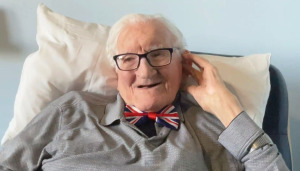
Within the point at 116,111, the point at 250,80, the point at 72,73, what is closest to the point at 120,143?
the point at 116,111

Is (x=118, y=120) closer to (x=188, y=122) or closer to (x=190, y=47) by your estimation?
(x=188, y=122)

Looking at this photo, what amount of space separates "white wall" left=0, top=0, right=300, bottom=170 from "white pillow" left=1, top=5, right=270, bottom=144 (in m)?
0.26

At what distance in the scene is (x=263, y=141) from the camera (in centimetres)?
107

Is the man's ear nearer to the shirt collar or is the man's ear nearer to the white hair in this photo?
the white hair

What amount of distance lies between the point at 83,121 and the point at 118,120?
13 cm

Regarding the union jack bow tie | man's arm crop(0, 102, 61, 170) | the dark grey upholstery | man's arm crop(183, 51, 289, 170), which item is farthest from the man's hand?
man's arm crop(0, 102, 61, 170)

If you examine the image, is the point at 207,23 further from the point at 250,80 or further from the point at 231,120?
the point at 231,120

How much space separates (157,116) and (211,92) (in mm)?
197

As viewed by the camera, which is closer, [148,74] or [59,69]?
[148,74]

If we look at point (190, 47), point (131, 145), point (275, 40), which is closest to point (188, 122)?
point (131, 145)

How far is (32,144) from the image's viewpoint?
3.87ft

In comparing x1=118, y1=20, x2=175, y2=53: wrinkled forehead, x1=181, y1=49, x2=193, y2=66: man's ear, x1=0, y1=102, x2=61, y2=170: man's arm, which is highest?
x1=118, y1=20, x2=175, y2=53: wrinkled forehead

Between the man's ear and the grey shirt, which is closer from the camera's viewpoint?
the grey shirt

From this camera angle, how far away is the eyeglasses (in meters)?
1.20
